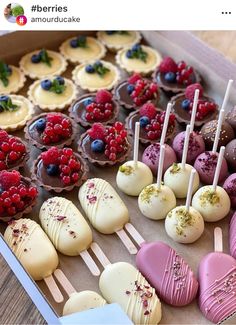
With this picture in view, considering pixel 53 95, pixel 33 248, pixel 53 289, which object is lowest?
pixel 53 289

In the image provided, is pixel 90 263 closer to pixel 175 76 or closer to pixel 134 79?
pixel 134 79

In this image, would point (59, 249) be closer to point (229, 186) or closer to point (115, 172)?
point (115, 172)

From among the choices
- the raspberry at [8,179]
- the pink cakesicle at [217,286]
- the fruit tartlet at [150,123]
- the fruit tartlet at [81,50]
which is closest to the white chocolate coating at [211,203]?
the pink cakesicle at [217,286]

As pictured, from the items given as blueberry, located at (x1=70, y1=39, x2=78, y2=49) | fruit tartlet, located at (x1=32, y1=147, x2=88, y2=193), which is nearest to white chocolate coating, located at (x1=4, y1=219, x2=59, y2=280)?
fruit tartlet, located at (x1=32, y1=147, x2=88, y2=193)

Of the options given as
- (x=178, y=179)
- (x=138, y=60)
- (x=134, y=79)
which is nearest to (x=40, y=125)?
(x=134, y=79)

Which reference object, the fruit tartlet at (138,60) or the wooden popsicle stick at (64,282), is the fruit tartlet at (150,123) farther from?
A: the wooden popsicle stick at (64,282)

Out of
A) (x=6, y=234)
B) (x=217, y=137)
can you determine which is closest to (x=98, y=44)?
(x=217, y=137)

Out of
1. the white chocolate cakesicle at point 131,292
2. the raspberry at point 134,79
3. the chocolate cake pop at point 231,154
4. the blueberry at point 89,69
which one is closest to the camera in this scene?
the white chocolate cakesicle at point 131,292
